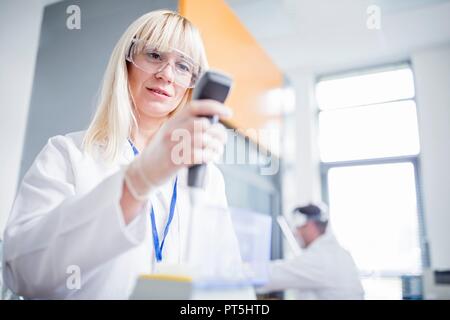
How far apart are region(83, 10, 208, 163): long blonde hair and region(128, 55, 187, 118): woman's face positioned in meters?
0.01

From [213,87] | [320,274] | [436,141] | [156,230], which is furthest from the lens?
[320,274]

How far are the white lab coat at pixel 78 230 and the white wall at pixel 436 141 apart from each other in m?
0.39

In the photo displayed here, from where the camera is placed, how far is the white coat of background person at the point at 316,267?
69 cm

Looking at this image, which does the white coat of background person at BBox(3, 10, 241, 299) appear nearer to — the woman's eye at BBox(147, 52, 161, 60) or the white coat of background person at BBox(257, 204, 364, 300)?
the woman's eye at BBox(147, 52, 161, 60)

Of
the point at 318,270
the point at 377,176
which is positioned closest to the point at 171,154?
the point at 377,176

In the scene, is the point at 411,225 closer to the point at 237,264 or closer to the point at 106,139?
the point at 237,264

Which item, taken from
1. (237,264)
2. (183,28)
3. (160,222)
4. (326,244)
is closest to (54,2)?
(183,28)

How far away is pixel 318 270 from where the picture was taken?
0.91m

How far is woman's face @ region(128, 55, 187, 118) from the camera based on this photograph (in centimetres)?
51

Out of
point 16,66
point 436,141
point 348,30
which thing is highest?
point 348,30

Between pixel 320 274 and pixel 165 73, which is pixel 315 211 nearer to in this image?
pixel 320 274

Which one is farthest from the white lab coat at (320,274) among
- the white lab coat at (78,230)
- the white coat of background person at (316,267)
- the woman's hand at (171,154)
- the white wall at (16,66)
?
the white wall at (16,66)

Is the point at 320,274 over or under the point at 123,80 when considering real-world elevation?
under

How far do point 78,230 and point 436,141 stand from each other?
576mm
